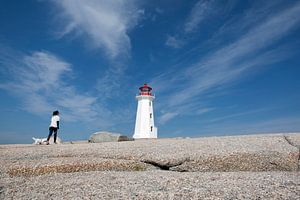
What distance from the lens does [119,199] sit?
5598 millimetres

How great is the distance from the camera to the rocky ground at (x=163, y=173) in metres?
5.96

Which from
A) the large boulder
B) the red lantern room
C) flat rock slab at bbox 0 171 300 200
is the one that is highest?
the red lantern room

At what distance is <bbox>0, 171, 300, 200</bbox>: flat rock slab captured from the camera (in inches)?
225

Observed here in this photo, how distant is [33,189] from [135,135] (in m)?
30.1

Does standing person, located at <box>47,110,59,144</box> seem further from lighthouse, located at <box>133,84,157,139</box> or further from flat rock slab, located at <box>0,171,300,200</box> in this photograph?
lighthouse, located at <box>133,84,157,139</box>

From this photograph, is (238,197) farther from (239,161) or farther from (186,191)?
(239,161)

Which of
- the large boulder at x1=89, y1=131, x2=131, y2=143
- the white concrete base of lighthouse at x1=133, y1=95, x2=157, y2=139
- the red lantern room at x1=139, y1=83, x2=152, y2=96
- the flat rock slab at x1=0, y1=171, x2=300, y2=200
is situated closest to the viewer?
the flat rock slab at x1=0, y1=171, x2=300, y2=200

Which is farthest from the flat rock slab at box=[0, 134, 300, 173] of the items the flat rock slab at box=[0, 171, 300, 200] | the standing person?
the standing person

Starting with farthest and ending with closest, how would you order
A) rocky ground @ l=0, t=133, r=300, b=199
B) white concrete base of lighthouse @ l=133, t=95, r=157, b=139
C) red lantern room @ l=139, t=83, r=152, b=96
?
red lantern room @ l=139, t=83, r=152, b=96 → white concrete base of lighthouse @ l=133, t=95, r=157, b=139 → rocky ground @ l=0, t=133, r=300, b=199

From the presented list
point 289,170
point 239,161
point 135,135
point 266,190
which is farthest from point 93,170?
point 135,135

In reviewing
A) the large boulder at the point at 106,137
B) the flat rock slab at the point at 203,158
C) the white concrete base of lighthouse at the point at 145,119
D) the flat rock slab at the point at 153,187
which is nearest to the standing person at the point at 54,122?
the large boulder at the point at 106,137

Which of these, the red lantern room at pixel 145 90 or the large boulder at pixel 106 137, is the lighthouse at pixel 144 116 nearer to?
the red lantern room at pixel 145 90

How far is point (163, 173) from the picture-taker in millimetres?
8016

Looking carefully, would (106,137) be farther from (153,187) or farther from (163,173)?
(153,187)
